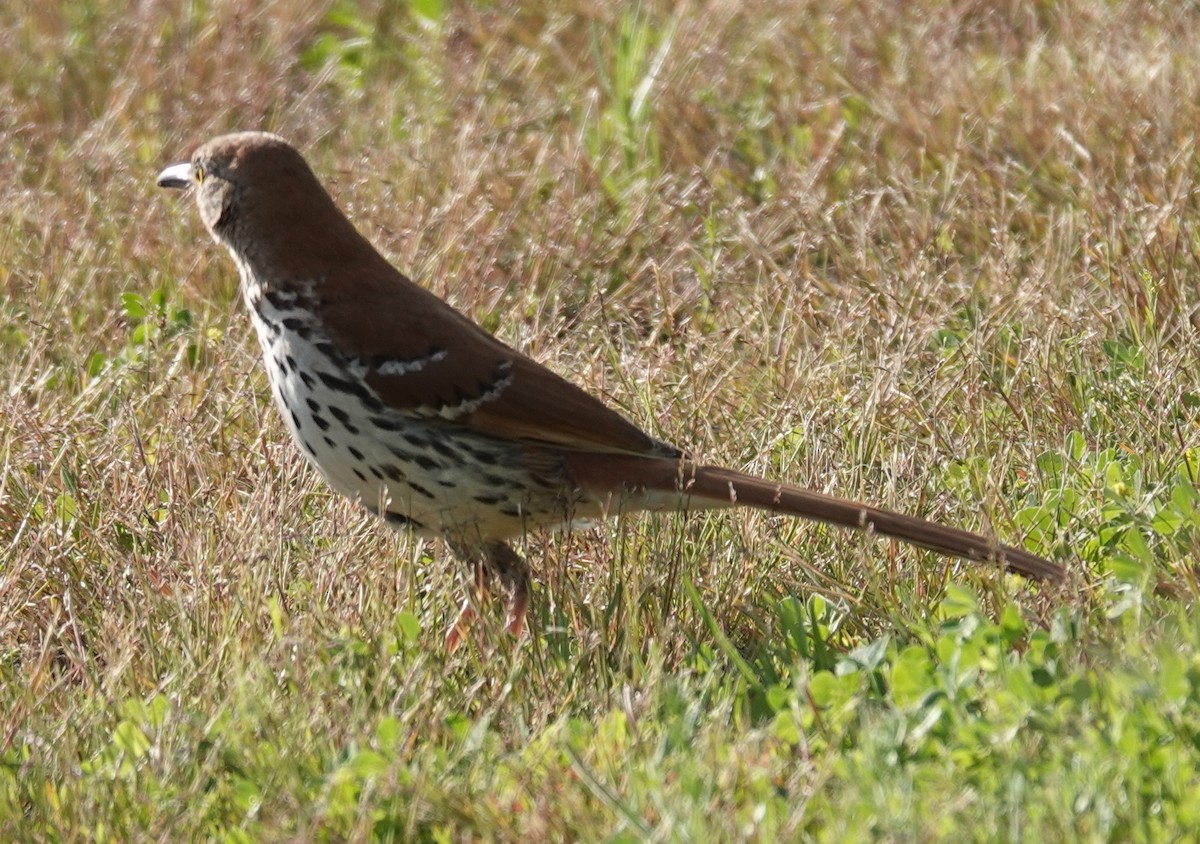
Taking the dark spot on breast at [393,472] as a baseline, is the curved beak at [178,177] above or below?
above

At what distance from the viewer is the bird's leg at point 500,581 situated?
3422 mm

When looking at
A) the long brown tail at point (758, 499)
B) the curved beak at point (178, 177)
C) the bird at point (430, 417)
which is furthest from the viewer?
the curved beak at point (178, 177)

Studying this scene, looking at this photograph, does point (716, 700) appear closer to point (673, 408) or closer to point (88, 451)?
point (673, 408)

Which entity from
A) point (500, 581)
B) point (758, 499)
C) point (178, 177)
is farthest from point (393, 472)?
point (178, 177)

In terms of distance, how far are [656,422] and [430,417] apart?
79 cm

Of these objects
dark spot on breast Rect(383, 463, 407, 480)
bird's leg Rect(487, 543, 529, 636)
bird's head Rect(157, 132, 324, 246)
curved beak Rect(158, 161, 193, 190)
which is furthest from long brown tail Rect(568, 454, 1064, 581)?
curved beak Rect(158, 161, 193, 190)

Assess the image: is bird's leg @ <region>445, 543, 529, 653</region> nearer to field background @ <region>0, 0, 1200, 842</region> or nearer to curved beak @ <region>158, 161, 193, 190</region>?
field background @ <region>0, 0, 1200, 842</region>

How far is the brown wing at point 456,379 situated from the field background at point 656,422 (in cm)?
24

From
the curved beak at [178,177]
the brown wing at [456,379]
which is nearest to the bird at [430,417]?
the brown wing at [456,379]

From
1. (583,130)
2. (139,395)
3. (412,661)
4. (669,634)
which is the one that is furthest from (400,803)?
(583,130)

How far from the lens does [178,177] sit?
407 cm

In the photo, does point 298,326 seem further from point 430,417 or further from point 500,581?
point 500,581

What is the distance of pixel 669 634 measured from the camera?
3398mm

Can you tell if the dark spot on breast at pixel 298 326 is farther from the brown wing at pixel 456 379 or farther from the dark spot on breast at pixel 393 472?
the dark spot on breast at pixel 393 472
